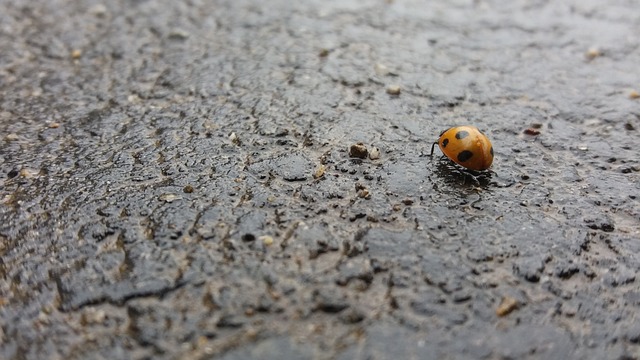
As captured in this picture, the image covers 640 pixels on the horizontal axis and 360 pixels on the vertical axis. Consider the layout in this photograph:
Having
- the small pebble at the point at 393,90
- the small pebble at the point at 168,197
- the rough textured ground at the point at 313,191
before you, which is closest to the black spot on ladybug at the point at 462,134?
the rough textured ground at the point at 313,191

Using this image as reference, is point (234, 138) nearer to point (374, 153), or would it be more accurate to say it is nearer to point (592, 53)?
point (374, 153)

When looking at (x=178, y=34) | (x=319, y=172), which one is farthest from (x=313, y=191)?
(x=178, y=34)

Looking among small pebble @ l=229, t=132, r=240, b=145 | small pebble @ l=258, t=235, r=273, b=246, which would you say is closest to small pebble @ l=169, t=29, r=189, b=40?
small pebble @ l=229, t=132, r=240, b=145

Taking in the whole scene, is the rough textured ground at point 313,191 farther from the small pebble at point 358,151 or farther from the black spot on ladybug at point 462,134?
the black spot on ladybug at point 462,134

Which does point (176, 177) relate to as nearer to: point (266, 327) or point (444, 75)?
point (266, 327)

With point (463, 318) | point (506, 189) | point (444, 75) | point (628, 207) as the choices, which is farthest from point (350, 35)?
point (463, 318)

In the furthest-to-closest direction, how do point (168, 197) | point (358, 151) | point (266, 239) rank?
point (358, 151)
point (168, 197)
point (266, 239)

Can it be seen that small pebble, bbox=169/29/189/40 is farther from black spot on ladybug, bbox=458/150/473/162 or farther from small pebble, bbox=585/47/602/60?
small pebble, bbox=585/47/602/60
